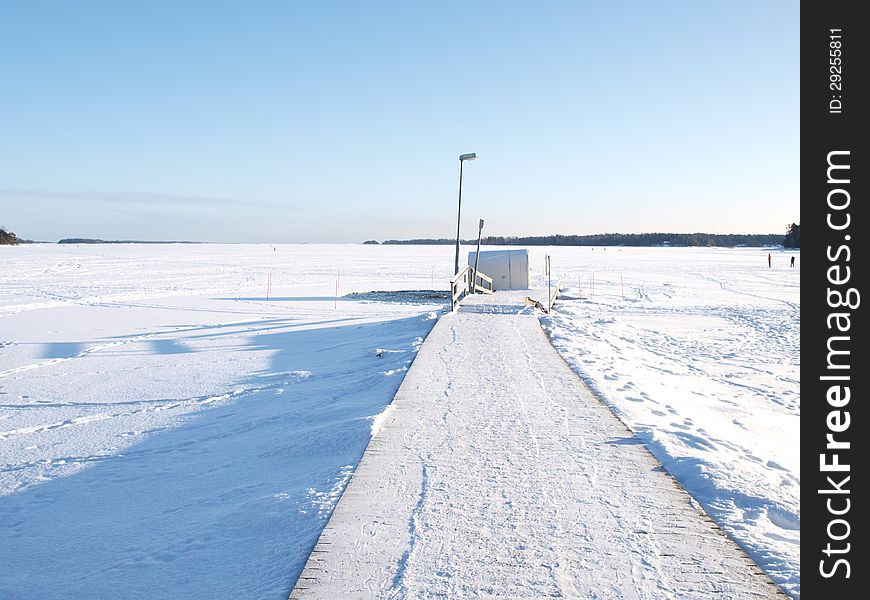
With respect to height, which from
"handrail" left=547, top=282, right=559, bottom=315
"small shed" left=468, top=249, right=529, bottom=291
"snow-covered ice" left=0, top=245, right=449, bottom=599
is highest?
"small shed" left=468, top=249, right=529, bottom=291

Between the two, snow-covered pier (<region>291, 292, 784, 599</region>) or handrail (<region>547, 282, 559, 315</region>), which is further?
handrail (<region>547, 282, 559, 315</region>)

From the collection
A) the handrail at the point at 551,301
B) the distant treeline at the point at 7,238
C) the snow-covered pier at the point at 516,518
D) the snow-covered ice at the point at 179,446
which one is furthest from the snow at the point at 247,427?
the distant treeline at the point at 7,238

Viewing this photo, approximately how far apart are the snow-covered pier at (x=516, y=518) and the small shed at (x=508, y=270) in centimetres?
1849

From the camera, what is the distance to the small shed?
2536cm

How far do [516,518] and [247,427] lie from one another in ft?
14.8

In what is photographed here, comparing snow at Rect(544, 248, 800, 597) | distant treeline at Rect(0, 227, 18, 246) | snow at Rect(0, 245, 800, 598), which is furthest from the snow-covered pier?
distant treeline at Rect(0, 227, 18, 246)

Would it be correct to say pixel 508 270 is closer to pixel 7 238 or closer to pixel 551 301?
pixel 551 301

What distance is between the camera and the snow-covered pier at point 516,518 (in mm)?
3418

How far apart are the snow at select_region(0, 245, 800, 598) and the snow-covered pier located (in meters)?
0.28

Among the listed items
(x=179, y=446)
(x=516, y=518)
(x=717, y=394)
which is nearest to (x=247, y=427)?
(x=179, y=446)

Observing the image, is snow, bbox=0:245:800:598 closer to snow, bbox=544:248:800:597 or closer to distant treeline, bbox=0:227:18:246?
snow, bbox=544:248:800:597

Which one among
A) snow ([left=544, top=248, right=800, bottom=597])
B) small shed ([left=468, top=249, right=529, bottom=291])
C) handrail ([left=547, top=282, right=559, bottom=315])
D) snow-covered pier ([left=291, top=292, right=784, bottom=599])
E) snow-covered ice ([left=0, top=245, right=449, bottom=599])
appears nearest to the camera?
snow-covered pier ([left=291, top=292, right=784, bottom=599])
